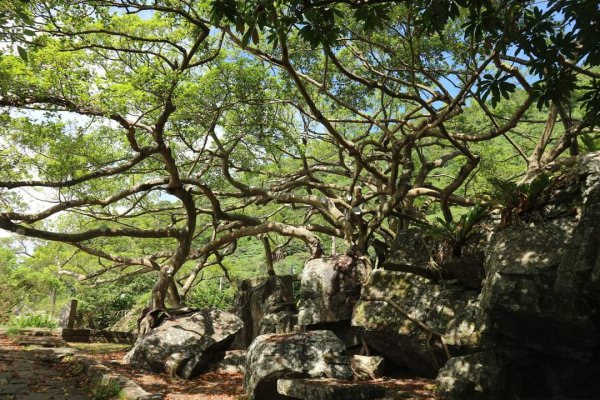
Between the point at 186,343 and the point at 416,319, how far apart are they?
4.82 m

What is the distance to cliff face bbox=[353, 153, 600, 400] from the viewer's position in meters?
4.96

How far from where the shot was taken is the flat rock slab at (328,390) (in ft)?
16.4

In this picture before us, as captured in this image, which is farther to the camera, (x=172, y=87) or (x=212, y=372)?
(x=212, y=372)

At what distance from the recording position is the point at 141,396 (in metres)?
5.90

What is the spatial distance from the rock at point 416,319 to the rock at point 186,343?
328 cm

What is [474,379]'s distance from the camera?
562 centimetres

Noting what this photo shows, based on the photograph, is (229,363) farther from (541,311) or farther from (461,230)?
(541,311)

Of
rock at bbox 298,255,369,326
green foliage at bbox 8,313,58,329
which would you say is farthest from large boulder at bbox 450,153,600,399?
green foliage at bbox 8,313,58,329

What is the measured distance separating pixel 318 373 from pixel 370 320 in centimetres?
195

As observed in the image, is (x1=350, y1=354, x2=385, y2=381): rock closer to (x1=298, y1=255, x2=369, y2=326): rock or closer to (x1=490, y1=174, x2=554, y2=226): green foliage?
(x1=298, y1=255, x2=369, y2=326): rock

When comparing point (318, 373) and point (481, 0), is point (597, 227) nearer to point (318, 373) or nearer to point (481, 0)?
point (481, 0)

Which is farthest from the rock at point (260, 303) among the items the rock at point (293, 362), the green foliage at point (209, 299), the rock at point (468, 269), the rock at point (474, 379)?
the green foliage at point (209, 299)

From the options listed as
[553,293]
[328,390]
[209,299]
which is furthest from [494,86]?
[209,299]

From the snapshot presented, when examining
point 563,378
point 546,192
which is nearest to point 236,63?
point 546,192
